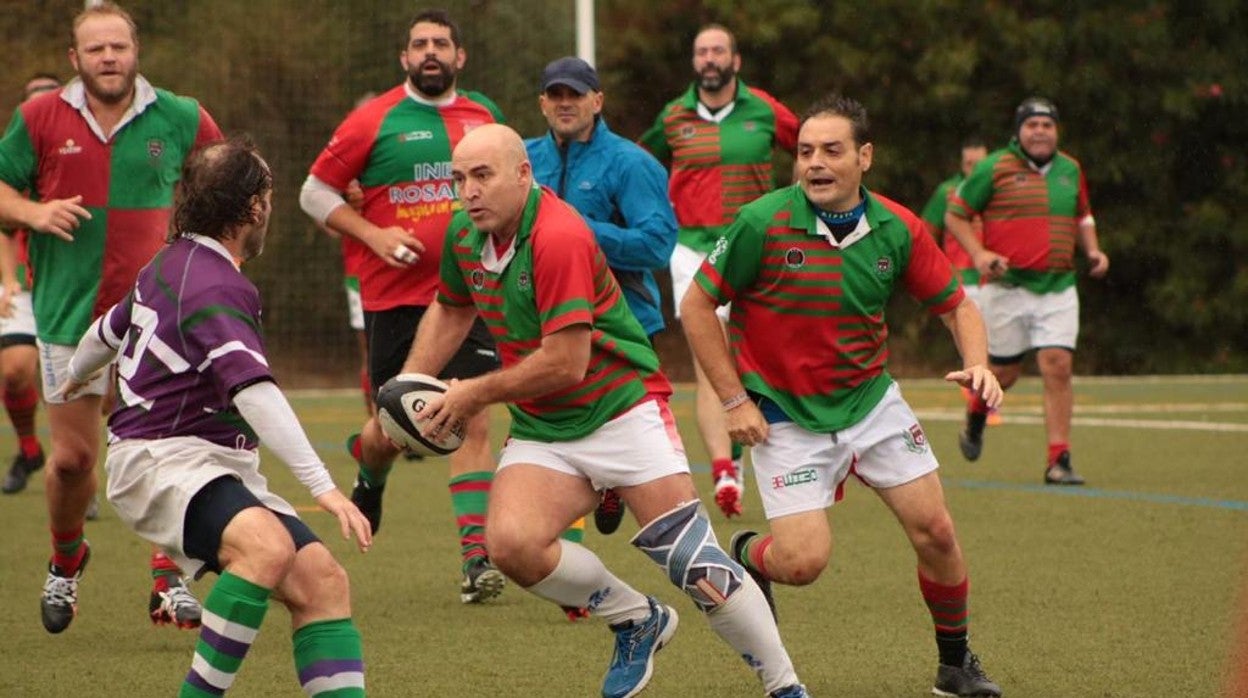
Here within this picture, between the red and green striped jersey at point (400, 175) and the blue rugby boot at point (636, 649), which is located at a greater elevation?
the red and green striped jersey at point (400, 175)

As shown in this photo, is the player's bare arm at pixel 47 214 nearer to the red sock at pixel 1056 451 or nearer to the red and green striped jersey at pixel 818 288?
the red and green striped jersey at pixel 818 288

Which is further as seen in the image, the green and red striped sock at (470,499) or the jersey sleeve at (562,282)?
the green and red striped sock at (470,499)

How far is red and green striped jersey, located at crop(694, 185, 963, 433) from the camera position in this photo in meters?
6.06

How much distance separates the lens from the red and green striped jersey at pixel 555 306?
560 centimetres

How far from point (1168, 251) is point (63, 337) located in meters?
17.4

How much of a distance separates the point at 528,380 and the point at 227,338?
0.93m

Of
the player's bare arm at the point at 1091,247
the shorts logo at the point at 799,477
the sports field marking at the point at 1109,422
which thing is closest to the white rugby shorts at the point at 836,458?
the shorts logo at the point at 799,477

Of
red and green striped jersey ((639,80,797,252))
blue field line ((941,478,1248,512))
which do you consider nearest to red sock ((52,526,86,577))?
red and green striped jersey ((639,80,797,252))

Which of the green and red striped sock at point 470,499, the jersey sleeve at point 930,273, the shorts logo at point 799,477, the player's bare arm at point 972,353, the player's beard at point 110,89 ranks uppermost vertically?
the player's beard at point 110,89

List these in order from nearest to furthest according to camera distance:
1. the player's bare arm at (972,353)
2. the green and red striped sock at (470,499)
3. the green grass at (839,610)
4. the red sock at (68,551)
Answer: the player's bare arm at (972,353) < the green grass at (839,610) < the red sock at (68,551) < the green and red striped sock at (470,499)

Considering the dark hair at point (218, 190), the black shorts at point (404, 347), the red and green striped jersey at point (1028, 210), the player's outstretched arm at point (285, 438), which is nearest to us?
the player's outstretched arm at point (285, 438)

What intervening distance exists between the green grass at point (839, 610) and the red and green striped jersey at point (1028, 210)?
1163 mm

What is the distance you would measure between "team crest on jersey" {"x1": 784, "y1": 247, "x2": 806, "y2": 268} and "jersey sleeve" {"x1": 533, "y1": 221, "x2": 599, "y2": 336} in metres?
0.67

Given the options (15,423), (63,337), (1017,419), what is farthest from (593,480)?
(1017,419)
